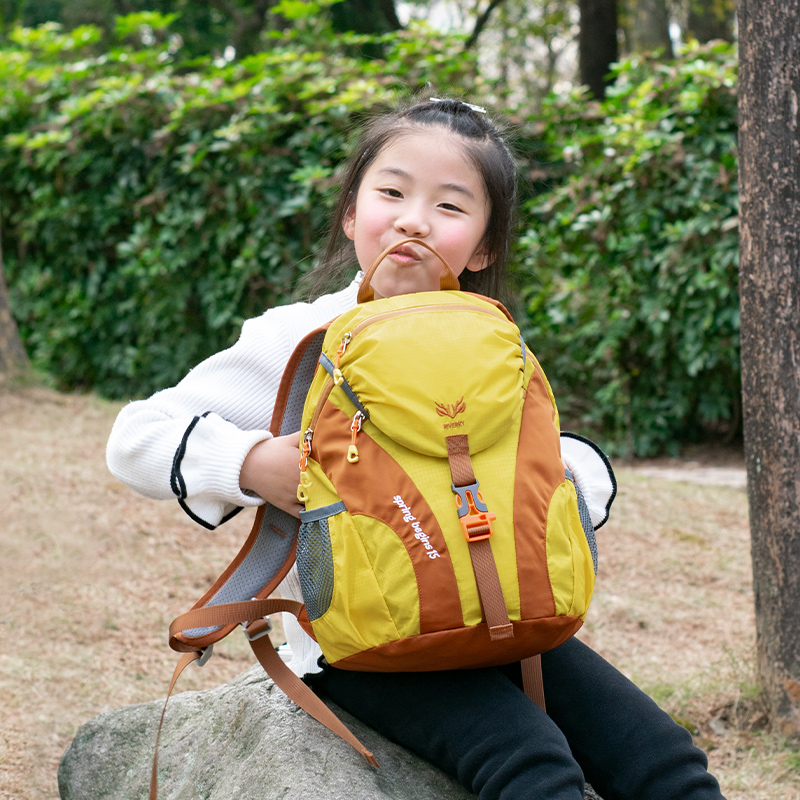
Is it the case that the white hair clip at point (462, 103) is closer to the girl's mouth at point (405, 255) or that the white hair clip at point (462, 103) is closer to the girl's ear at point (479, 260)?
the girl's ear at point (479, 260)

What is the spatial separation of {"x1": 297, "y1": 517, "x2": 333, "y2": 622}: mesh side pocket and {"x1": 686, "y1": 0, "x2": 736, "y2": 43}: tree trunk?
12.2 meters

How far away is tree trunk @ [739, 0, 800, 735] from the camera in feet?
7.09

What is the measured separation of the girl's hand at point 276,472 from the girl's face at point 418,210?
16.2 inches

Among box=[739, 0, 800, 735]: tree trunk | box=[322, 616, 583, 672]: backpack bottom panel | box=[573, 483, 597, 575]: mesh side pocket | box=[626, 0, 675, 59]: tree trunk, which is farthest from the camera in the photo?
box=[626, 0, 675, 59]: tree trunk

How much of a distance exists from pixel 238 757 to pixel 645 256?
4.06 metres

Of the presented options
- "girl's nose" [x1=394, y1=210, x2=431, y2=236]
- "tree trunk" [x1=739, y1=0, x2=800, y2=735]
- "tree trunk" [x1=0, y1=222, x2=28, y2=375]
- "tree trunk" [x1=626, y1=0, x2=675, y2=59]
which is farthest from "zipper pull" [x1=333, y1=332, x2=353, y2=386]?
"tree trunk" [x1=626, y1=0, x2=675, y2=59]

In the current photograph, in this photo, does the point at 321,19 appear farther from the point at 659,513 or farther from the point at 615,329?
the point at 659,513

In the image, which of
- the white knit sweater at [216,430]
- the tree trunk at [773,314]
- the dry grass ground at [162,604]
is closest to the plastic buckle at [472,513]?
the white knit sweater at [216,430]

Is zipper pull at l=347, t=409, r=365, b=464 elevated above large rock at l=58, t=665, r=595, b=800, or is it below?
above

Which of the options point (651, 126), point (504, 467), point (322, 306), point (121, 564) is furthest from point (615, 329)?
point (504, 467)

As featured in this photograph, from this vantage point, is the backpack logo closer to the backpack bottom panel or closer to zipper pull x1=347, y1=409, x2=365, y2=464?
zipper pull x1=347, y1=409, x2=365, y2=464

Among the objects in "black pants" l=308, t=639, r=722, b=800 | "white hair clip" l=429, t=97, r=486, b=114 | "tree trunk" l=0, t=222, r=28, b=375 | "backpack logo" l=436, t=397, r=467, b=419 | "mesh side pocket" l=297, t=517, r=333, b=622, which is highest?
"white hair clip" l=429, t=97, r=486, b=114

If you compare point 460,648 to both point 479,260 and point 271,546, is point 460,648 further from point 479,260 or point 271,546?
point 479,260

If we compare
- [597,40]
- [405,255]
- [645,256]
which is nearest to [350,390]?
[405,255]
